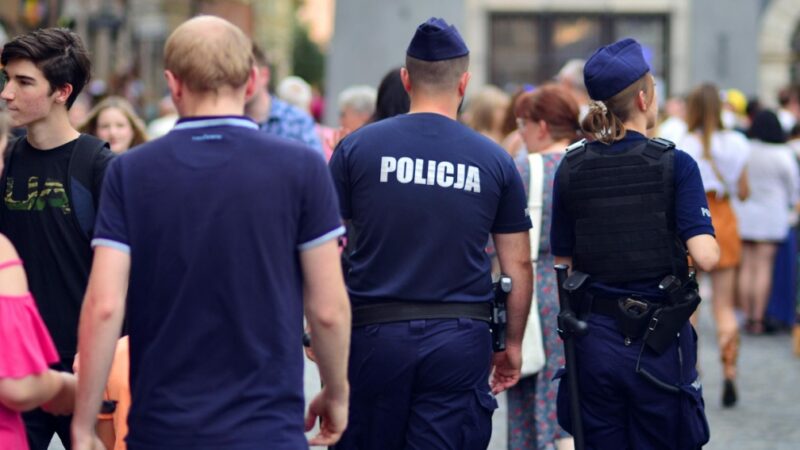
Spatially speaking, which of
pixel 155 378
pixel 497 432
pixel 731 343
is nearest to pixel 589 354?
pixel 155 378

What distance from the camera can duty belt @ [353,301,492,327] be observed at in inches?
199

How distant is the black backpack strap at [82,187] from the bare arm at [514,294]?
4.76 feet

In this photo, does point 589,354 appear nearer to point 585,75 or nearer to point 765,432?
point 585,75

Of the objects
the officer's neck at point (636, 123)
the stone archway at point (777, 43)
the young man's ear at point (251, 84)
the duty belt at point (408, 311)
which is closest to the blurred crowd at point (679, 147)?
the officer's neck at point (636, 123)

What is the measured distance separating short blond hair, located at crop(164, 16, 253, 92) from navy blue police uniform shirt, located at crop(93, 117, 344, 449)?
0.36ft

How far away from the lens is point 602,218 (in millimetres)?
5477

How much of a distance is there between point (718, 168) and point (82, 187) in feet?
23.7

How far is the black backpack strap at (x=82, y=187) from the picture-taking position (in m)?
5.05

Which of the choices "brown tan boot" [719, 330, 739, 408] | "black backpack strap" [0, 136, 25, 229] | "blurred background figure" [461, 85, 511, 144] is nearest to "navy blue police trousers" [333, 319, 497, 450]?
"black backpack strap" [0, 136, 25, 229]

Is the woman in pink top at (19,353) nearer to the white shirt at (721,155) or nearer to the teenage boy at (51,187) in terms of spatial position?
the teenage boy at (51,187)

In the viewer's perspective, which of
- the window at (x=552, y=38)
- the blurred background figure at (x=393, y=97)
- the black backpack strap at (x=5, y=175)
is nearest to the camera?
the black backpack strap at (x=5, y=175)

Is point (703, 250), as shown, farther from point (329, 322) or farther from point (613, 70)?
point (329, 322)

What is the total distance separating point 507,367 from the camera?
5664mm

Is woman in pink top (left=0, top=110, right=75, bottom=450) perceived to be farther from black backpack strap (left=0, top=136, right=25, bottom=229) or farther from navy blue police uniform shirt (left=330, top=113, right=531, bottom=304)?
navy blue police uniform shirt (left=330, top=113, right=531, bottom=304)
